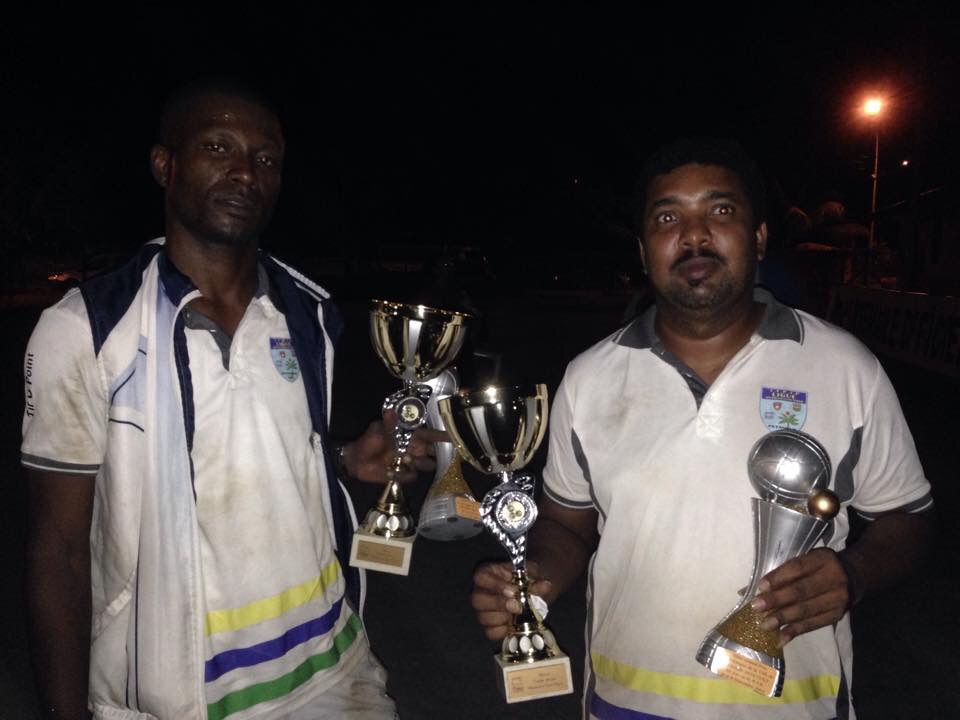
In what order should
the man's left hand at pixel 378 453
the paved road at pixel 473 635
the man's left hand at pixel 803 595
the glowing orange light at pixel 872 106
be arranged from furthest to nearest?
the glowing orange light at pixel 872 106, the paved road at pixel 473 635, the man's left hand at pixel 378 453, the man's left hand at pixel 803 595

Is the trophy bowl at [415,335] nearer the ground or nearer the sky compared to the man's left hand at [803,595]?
nearer the sky

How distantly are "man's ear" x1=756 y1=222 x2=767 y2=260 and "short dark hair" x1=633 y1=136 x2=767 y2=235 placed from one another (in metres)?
0.03

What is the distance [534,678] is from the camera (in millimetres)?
2064

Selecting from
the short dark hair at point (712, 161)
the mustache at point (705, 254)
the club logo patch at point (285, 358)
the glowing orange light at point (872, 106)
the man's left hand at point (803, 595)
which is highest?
the glowing orange light at point (872, 106)

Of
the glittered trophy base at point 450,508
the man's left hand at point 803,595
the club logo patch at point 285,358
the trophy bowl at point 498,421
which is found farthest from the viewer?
the glittered trophy base at point 450,508

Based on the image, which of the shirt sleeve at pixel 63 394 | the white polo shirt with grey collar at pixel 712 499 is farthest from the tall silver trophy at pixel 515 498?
the shirt sleeve at pixel 63 394

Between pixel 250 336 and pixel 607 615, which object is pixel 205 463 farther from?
pixel 607 615

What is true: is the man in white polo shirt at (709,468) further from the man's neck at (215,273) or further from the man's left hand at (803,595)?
the man's neck at (215,273)

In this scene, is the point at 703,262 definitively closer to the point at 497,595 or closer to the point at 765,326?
the point at 765,326

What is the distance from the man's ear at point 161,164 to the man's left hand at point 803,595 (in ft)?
6.43

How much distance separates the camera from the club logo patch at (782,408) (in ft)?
6.65

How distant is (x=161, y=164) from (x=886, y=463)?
218 cm

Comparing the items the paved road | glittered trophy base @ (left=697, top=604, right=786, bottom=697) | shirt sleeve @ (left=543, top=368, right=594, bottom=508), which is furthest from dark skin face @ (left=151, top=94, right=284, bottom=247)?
the paved road

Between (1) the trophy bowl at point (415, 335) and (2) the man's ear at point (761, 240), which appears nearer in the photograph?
(2) the man's ear at point (761, 240)
